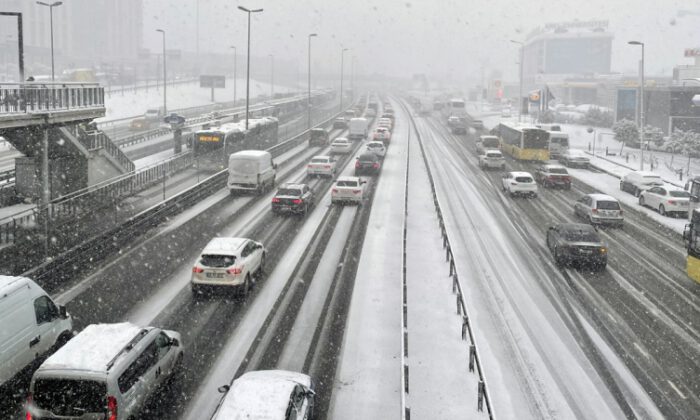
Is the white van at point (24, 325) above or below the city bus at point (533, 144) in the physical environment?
below

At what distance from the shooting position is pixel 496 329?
17047 mm

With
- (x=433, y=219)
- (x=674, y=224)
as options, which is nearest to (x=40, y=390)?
(x=433, y=219)

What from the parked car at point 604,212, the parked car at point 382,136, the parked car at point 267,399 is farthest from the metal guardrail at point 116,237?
the parked car at point 382,136

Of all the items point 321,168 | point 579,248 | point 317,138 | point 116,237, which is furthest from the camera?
point 317,138

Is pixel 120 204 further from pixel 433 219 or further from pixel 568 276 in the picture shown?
pixel 568 276

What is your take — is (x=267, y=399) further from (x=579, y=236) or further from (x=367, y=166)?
(x=367, y=166)

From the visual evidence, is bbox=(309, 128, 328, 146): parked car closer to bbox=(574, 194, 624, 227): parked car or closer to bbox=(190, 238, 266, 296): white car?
bbox=(574, 194, 624, 227): parked car

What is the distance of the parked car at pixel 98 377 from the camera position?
1020 cm

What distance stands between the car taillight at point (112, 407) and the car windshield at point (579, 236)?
16603mm

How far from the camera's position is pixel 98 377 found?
10227mm

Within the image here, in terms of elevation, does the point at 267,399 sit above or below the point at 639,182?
below

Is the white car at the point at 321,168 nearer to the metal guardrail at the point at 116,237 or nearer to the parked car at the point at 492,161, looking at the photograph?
the metal guardrail at the point at 116,237

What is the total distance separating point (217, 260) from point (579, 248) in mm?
11811

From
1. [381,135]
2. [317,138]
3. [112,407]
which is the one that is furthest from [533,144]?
[112,407]
